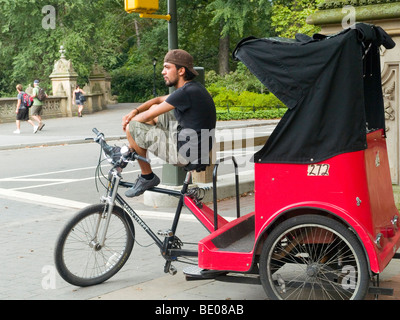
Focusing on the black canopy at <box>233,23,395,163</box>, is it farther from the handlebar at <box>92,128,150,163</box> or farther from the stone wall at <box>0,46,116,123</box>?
the stone wall at <box>0,46,116,123</box>

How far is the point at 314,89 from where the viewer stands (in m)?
4.71

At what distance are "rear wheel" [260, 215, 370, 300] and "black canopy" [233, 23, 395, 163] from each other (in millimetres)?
456

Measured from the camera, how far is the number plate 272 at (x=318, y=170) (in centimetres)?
456

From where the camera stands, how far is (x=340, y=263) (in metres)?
4.66

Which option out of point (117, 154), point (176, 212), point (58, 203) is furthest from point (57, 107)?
point (176, 212)

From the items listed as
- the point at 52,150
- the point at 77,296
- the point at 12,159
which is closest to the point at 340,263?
the point at 77,296

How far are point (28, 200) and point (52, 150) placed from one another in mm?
9647

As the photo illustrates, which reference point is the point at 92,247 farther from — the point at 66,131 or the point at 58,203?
the point at 66,131

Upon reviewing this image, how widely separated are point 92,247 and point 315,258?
1.84 metres

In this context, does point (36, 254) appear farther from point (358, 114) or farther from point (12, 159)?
point (12, 159)

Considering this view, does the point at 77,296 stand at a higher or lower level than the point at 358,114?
lower

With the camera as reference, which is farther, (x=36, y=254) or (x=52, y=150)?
(x=52, y=150)

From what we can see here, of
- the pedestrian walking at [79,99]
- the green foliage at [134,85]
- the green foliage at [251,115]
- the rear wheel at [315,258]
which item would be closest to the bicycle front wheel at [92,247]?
the rear wheel at [315,258]

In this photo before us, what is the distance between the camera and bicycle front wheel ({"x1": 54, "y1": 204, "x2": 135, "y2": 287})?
18.0 ft
